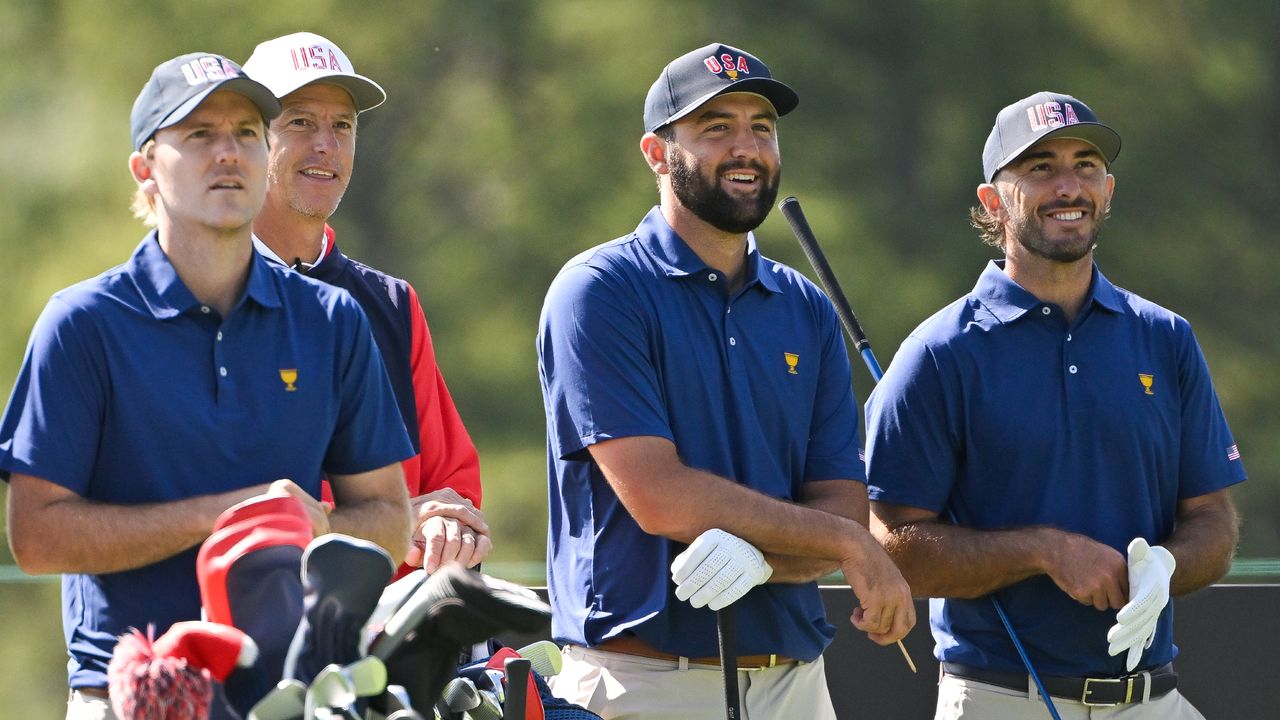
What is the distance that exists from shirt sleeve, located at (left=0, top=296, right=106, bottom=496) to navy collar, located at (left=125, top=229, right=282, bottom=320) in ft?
0.32

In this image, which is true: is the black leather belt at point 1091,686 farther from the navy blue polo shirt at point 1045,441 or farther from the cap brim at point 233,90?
the cap brim at point 233,90

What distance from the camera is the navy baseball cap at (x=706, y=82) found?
2.94 meters

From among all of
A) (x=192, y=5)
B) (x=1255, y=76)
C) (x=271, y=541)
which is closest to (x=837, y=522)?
(x=271, y=541)

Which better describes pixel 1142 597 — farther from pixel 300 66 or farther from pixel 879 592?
pixel 300 66

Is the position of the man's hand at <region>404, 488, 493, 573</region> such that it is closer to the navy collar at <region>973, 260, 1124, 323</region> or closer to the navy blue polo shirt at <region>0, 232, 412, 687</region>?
the navy blue polo shirt at <region>0, 232, 412, 687</region>

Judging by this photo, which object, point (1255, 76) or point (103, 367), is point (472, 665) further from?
point (1255, 76)

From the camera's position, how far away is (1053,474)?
302cm

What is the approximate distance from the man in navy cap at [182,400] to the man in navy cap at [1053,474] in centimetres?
101

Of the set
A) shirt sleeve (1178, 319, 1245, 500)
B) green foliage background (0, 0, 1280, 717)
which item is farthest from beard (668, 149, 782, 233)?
green foliage background (0, 0, 1280, 717)

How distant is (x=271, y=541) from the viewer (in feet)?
6.39

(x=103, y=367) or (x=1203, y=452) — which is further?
(x=1203, y=452)

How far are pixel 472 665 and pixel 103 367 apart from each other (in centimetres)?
65

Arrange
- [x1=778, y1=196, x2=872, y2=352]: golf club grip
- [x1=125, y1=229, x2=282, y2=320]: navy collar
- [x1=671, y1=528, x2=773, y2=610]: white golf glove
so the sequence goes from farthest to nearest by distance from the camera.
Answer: [x1=778, y1=196, x2=872, y2=352]: golf club grip → [x1=671, y1=528, x2=773, y2=610]: white golf glove → [x1=125, y1=229, x2=282, y2=320]: navy collar

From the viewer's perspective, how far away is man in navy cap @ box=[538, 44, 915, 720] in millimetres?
2686
